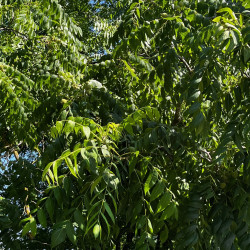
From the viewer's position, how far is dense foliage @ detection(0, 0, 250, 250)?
2406 millimetres

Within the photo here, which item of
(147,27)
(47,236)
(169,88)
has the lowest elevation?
(47,236)

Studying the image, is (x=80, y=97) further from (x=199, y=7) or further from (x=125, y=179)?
(x=199, y=7)

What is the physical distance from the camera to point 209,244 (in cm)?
282

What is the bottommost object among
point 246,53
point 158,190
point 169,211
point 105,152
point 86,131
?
point 169,211

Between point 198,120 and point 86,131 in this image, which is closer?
point 86,131

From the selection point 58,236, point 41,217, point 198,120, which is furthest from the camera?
point 198,120

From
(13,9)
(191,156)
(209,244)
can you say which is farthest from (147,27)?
(13,9)

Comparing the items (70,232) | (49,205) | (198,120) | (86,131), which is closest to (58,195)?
(49,205)

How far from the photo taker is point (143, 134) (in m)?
2.99

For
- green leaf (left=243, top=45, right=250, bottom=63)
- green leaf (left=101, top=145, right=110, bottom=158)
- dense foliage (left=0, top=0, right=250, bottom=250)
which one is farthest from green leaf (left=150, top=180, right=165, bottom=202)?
green leaf (left=243, top=45, right=250, bottom=63)

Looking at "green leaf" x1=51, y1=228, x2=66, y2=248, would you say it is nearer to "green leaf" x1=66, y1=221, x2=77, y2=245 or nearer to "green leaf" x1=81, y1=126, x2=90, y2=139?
"green leaf" x1=66, y1=221, x2=77, y2=245

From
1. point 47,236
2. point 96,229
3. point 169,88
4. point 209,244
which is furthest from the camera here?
point 47,236

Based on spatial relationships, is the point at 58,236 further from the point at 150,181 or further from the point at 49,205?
the point at 150,181

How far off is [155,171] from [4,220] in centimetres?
112
